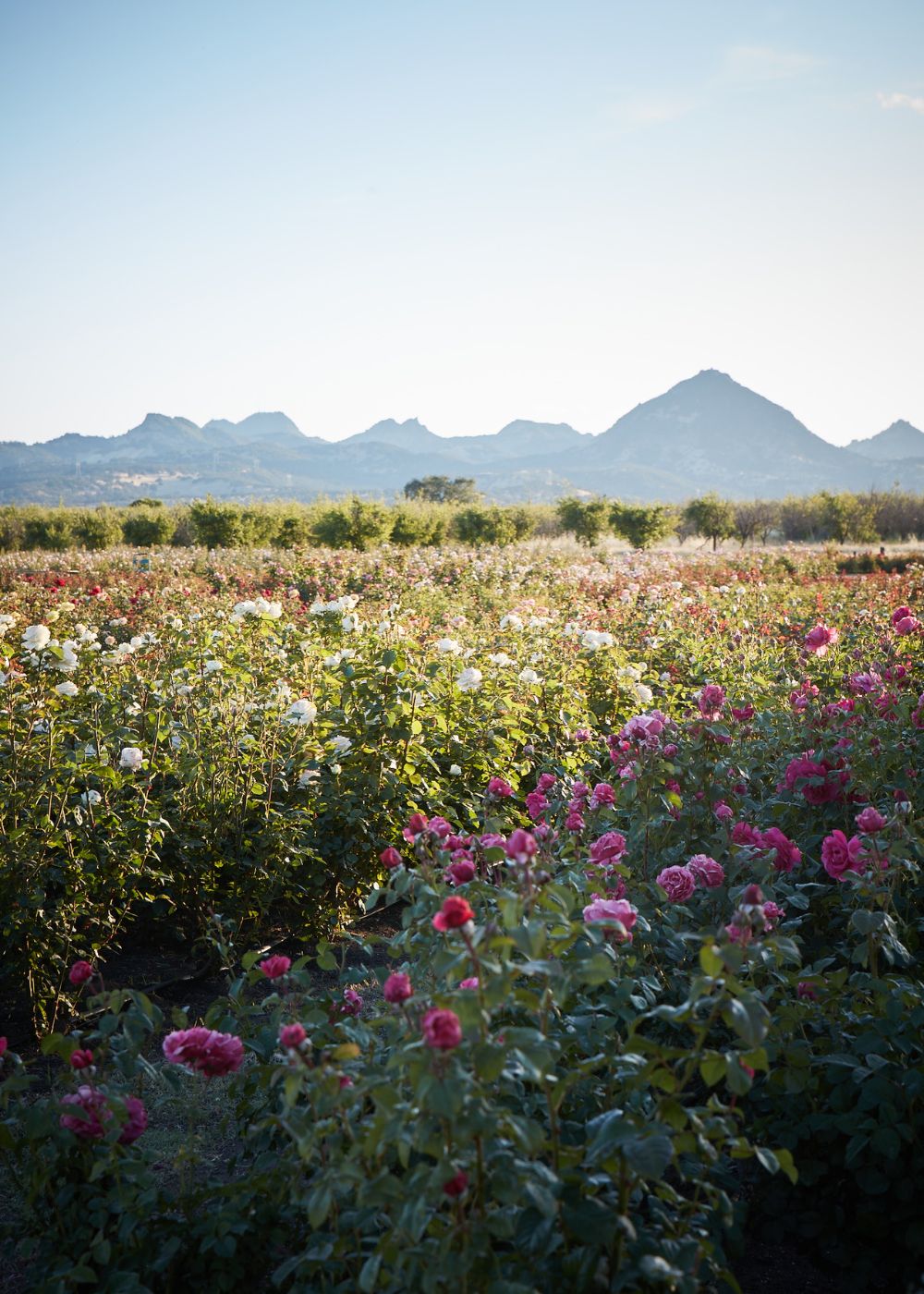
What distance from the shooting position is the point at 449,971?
138 centimetres

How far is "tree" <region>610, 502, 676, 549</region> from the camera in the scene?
27.0 meters

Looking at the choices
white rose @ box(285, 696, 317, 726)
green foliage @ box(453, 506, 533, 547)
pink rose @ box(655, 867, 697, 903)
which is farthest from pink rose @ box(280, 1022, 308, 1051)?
green foliage @ box(453, 506, 533, 547)

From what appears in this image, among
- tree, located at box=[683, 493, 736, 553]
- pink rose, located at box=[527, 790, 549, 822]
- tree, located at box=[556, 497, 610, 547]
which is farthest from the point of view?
tree, located at box=[683, 493, 736, 553]

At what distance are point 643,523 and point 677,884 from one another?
25926mm

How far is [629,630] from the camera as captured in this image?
7637 millimetres

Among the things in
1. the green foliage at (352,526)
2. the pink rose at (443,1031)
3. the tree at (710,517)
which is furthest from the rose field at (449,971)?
the tree at (710,517)

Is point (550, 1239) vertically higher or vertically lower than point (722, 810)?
lower

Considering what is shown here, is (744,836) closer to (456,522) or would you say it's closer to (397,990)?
(397,990)

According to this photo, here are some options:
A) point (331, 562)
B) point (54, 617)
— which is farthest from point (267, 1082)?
point (331, 562)

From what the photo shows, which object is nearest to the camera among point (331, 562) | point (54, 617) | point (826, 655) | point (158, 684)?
point (158, 684)

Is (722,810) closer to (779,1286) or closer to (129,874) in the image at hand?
(779,1286)

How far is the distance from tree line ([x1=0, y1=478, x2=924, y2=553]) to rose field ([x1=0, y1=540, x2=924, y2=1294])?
18.3 meters

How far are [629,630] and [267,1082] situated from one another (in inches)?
239

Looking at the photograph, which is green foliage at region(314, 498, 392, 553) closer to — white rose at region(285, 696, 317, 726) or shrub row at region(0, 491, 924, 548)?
shrub row at region(0, 491, 924, 548)
